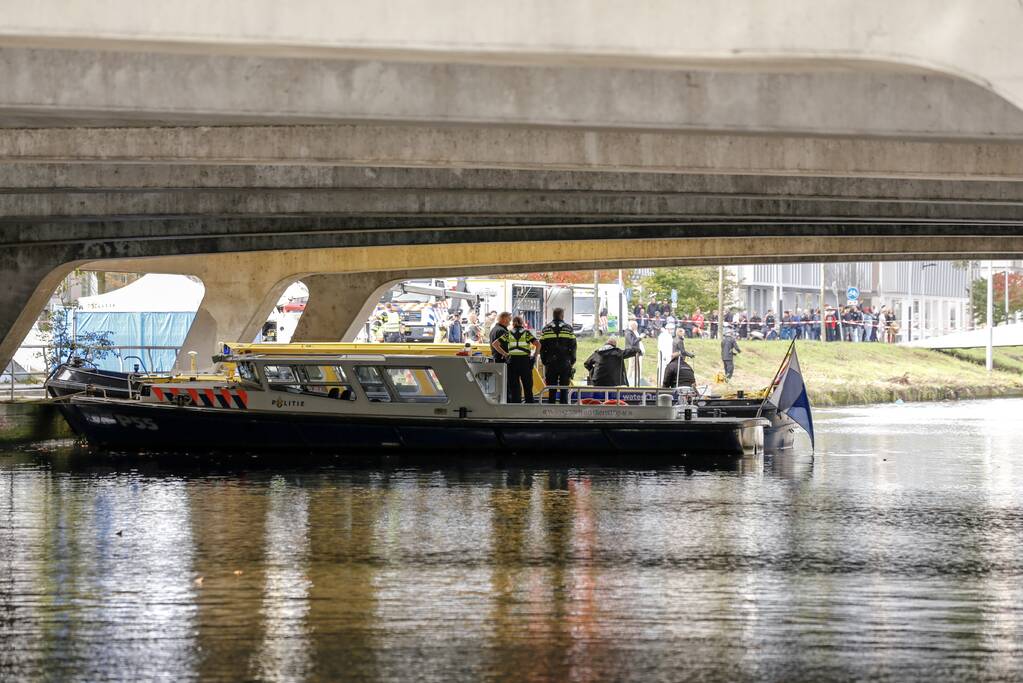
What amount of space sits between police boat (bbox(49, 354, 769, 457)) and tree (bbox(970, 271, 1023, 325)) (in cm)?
5507

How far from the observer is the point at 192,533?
1455 centimetres

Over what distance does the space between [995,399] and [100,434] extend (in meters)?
30.3

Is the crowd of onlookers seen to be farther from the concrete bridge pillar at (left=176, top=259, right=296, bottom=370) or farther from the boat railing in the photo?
the boat railing

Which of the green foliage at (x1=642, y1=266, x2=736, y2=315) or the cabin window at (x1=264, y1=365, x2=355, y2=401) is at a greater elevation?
the green foliage at (x1=642, y1=266, x2=736, y2=315)

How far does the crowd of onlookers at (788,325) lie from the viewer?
54.5 m

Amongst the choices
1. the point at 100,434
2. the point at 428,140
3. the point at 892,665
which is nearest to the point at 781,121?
the point at 892,665

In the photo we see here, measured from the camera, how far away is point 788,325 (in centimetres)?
5559

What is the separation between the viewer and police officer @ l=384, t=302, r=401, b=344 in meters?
A: 48.9

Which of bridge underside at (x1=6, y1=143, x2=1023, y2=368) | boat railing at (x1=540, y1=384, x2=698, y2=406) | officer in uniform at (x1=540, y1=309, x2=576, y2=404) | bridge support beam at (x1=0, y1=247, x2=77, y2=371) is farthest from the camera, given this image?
bridge support beam at (x1=0, y1=247, x2=77, y2=371)

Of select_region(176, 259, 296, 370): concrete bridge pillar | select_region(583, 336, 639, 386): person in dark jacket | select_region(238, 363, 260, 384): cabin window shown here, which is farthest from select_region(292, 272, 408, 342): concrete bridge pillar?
select_region(238, 363, 260, 384): cabin window

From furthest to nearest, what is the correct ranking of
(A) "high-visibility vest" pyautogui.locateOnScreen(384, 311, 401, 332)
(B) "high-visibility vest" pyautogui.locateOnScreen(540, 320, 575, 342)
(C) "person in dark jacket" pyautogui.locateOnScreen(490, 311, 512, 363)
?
(A) "high-visibility vest" pyautogui.locateOnScreen(384, 311, 401, 332)
(B) "high-visibility vest" pyautogui.locateOnScreen(540, 320, 575, 342)
(C) "person in dark jacket" pyautogui.locateOnScreen(490, 311, 512, 363)

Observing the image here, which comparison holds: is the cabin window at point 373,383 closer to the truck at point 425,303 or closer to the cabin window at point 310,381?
the cabin window at point 310,381

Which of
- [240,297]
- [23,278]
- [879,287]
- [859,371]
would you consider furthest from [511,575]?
[879,287]

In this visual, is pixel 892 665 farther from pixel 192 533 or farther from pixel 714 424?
pixel 714 424
